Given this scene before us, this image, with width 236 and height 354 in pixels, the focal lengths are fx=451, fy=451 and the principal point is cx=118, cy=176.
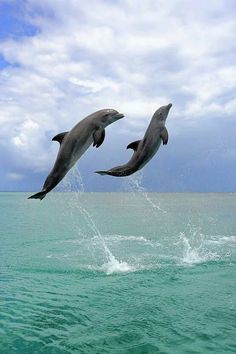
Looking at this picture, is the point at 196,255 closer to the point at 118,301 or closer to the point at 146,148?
the point at 118,301

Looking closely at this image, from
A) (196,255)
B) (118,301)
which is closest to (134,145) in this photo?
(118,301)

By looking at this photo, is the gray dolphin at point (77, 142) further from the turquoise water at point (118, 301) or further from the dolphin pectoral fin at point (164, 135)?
the turquoise water at point (118, 301)

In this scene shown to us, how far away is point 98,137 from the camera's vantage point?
7715mm

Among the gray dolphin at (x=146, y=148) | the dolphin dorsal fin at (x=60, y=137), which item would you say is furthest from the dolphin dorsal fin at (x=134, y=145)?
the dolphin dorsal fin at (x=60, y=137)

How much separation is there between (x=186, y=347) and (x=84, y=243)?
2969cm

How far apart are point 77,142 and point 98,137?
0.48m

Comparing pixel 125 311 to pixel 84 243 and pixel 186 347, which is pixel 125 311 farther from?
pixel 84 243

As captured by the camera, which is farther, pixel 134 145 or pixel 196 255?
pixel 196 255

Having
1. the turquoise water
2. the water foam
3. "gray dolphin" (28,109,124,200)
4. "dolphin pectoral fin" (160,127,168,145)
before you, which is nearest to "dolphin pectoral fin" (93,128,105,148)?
"gray dolphin" (28,109,124,200)

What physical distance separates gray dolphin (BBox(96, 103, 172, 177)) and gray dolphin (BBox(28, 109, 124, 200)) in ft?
1.88

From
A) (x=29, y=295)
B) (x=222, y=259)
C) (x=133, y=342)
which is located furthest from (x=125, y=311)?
(x=222, y=259)

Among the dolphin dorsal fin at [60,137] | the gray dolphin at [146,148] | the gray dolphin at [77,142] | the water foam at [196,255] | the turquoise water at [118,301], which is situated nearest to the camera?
the gray dolphin at [77,142]

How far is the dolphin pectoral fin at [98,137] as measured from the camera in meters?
7.64

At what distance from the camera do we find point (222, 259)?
33.9 meters
